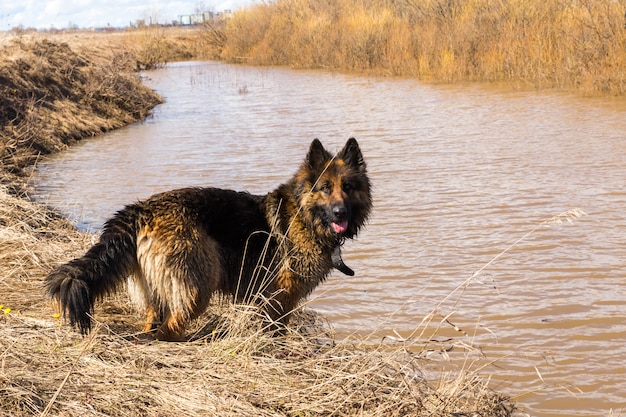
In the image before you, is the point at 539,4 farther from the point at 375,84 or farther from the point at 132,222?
the point at 132,222

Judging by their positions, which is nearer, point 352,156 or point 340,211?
point 340,211

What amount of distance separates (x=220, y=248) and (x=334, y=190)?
0.94 meters

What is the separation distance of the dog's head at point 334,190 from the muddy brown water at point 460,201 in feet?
2.48

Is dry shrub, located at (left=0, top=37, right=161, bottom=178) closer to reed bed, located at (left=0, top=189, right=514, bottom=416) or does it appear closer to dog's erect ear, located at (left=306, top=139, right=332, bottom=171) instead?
dog's erect ear, located at (left=306, top=139, right=332, bottom=171)

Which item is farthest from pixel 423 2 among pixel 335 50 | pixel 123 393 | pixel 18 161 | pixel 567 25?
pixel 123 393

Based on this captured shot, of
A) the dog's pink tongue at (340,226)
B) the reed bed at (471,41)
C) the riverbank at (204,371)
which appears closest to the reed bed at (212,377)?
the riverbank at (204,371)

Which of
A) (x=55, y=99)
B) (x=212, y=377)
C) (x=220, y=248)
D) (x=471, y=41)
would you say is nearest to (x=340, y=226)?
(x=220, y=248)

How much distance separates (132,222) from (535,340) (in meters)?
3.16

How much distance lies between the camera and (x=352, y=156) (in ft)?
17.7

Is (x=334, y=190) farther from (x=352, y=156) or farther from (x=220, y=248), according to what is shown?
(x=220, y=248)

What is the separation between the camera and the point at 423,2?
95.2 ft

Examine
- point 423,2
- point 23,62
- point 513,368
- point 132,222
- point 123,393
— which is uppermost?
point 423,2

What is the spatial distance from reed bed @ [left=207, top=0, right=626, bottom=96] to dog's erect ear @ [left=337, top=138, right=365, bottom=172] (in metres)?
14.3

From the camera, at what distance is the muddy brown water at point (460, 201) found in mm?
5398
